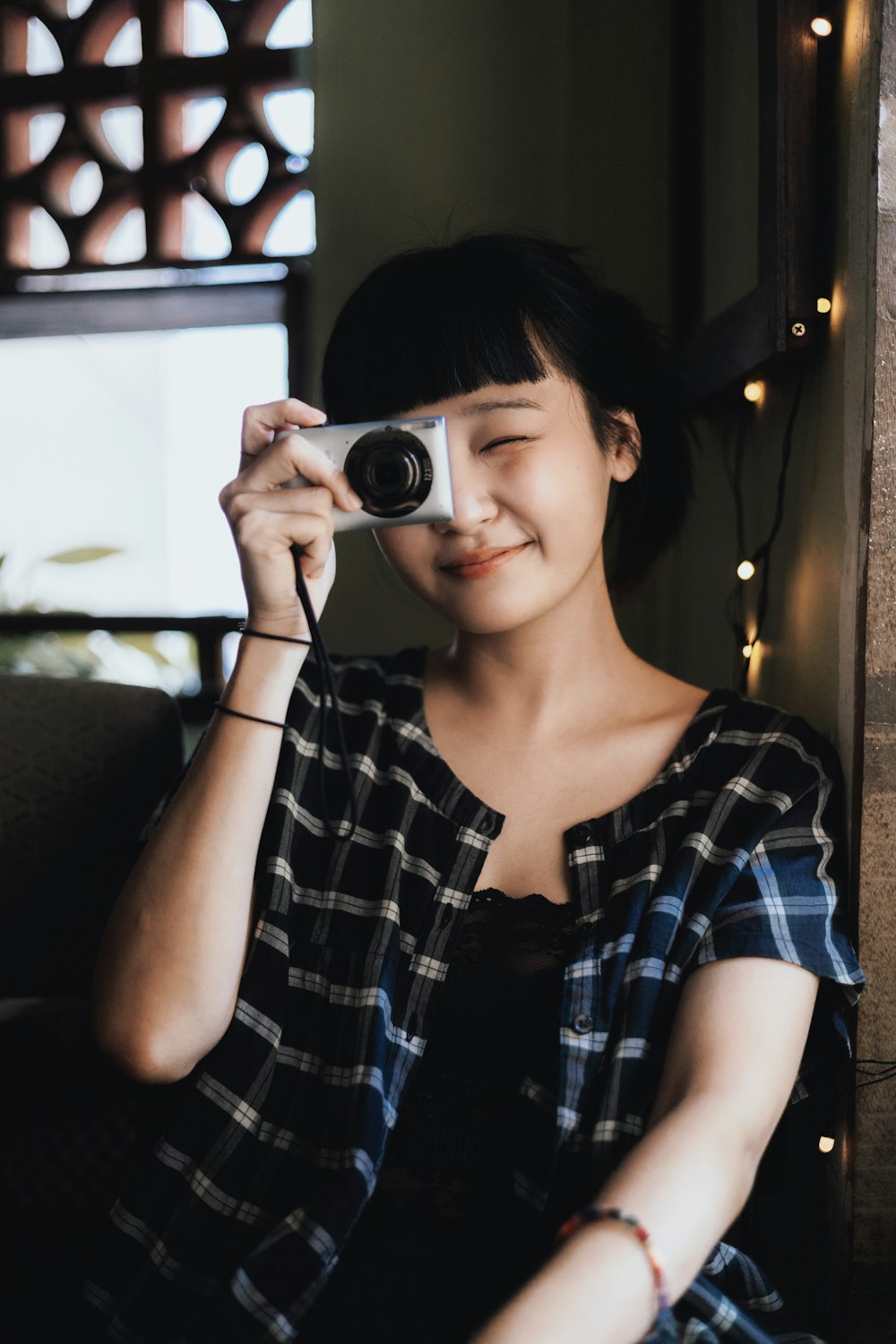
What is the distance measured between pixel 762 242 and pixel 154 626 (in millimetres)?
1515

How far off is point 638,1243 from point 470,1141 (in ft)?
0.76

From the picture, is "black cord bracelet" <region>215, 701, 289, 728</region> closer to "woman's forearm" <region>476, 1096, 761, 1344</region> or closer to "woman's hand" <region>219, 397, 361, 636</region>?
"woman's hand" <region>219, 397, 361, 636</region>

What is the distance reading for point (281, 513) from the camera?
0.94 metres

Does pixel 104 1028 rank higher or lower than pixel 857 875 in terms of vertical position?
lower

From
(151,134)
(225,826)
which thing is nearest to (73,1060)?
(225,826)

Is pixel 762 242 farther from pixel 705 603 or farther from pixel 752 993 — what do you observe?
pixel 752 993

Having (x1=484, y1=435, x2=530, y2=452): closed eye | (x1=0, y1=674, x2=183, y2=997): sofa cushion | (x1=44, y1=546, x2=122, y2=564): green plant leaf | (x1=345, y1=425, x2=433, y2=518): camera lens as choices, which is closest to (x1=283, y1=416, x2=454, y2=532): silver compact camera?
(x1=345, y1=425, x2=433, y2=518): camera lens

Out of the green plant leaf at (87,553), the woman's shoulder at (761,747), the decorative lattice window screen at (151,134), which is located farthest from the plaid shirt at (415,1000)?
the decorative lattice window screen at (151,134)

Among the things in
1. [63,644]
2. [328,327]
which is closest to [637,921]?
[328,327]

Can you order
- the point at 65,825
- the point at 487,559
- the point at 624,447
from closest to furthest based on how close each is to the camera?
1. the point at 487,559
2. the point at 624,447
3. the point at 65,825

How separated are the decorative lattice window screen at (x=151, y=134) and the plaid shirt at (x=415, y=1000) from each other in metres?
1.47

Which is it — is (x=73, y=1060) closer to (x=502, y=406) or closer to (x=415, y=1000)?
(x=415, y=1000)

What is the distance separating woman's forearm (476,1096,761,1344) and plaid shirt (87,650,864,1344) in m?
0.07

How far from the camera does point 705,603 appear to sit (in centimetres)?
149
